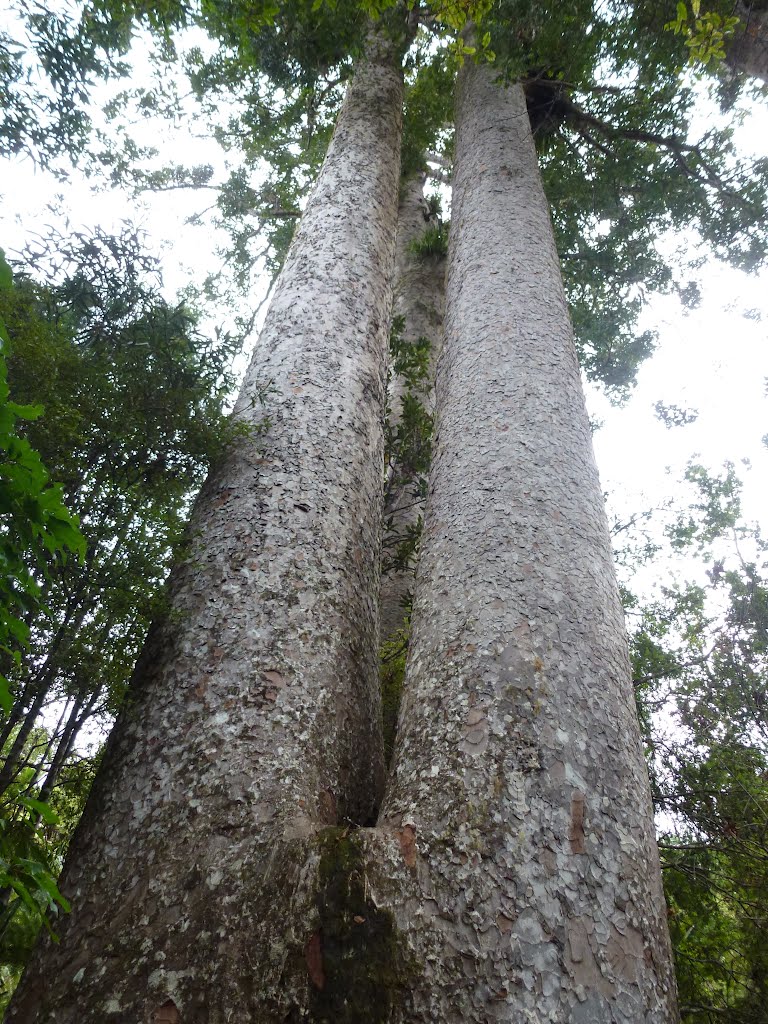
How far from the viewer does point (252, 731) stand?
72.0 inches

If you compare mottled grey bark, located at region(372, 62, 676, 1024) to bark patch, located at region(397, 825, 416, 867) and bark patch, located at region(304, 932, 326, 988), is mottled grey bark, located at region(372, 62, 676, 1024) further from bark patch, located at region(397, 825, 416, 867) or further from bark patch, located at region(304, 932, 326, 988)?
bark patch, located at region(304, 932, 326, 988)

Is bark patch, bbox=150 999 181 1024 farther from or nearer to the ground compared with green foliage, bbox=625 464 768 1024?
nearer to the ground

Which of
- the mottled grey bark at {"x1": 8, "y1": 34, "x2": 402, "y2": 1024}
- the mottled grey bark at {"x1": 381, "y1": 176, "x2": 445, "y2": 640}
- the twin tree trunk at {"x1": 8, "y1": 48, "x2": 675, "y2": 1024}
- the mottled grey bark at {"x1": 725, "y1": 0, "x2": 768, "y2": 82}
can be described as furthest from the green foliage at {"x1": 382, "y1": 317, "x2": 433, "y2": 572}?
the mottled grey bark at {"x1": 725, "y1": 0, "x2": 768, "y2": 82}

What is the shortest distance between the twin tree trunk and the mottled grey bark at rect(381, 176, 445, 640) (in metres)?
1.37

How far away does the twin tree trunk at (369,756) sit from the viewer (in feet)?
4.48

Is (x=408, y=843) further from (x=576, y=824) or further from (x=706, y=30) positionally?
(x=706, y=30)

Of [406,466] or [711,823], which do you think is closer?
[711,823]

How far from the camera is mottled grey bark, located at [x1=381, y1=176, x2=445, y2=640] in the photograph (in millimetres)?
4270

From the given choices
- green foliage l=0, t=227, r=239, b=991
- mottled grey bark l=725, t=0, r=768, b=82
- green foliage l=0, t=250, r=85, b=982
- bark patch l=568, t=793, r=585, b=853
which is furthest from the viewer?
mottled grey bark l=725, t=0, r=768, b=82

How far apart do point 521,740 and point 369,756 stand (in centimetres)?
66

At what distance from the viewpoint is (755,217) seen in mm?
6750

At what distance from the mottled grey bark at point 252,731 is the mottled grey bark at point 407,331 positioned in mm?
1303

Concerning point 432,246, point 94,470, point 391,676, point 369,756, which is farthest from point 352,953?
point 432,246

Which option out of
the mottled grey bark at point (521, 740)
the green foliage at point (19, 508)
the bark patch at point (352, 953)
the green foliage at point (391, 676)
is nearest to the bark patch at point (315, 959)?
the bark patch at point (352, 953)
